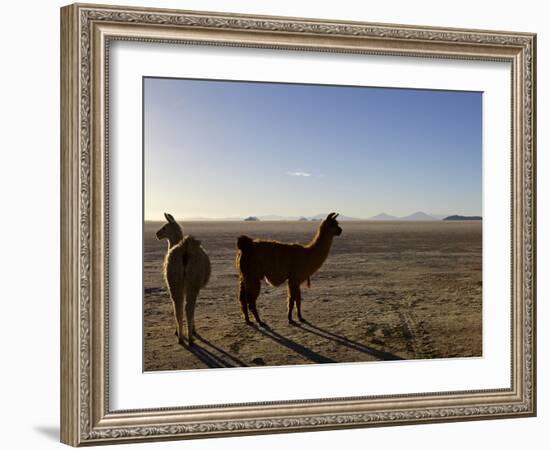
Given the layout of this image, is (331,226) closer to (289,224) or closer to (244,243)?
(289,224)

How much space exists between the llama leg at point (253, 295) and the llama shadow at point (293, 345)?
0.06 meters

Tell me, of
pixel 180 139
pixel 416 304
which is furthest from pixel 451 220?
pixel 180 139

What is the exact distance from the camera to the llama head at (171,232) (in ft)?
18.4

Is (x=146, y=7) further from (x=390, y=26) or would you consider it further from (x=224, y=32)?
(x=390, y=26)

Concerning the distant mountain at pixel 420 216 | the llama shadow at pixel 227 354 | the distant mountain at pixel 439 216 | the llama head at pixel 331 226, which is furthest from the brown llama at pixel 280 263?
the distant mountain at pixel 439 216

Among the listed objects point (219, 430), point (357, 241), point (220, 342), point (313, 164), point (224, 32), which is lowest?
point (219, 430)

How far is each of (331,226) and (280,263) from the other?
44 cm

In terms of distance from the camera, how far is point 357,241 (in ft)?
20.1

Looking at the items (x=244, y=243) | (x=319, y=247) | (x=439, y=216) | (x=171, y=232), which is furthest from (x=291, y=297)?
(x=439, y=216)

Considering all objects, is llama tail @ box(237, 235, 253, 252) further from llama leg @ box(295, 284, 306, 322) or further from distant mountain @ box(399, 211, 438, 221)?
distant mountain @ box(399, 211, 438, 221)

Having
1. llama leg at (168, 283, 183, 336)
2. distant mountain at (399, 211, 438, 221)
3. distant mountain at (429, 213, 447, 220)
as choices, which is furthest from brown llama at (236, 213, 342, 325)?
distant mountain at (429, 213, 447, 220)

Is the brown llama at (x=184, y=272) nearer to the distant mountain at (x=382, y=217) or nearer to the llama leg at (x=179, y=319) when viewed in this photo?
the llama leg at (x=179, y=319)

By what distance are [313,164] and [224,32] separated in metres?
0.98

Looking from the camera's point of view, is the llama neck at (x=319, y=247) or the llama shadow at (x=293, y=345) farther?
the llama neck at (x=319, y=247)
